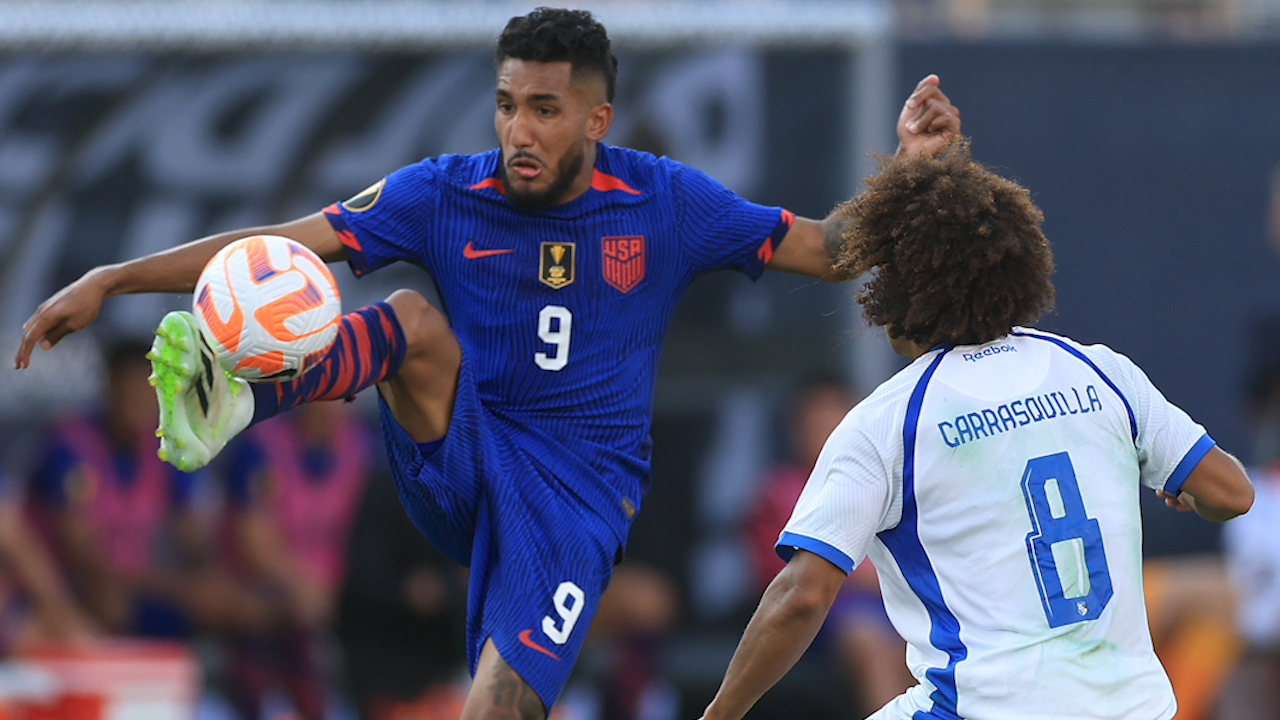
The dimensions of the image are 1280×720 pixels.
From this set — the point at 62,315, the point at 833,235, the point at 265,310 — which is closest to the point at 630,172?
the point at 833,235

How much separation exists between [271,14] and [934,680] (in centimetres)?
515

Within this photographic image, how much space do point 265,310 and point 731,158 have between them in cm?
430

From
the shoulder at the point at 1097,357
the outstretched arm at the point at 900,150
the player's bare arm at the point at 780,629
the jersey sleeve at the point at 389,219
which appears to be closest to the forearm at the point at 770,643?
the player's bare arm at the point at 780,629

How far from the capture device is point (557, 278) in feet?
14.0

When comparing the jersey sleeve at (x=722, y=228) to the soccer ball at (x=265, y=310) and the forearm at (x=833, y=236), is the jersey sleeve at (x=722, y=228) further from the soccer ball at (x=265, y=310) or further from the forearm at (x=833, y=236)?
the soccer ball at (x=265, y=310)

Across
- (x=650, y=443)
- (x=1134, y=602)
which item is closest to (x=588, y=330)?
(x=650, y=443)

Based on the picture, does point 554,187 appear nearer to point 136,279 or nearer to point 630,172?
point 630,172

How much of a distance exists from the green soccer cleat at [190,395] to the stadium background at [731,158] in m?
3.64

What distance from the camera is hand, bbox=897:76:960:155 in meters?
4.09

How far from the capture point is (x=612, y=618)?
764cm

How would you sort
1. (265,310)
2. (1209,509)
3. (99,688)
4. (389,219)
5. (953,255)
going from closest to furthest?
(953,255) → (1209,509) → (265,310) → (389,219) → (99,688)

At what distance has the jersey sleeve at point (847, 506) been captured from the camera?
10.4 feet

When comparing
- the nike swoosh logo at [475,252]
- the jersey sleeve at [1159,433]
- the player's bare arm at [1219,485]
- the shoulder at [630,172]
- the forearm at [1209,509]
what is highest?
the shoulder at [630,172]

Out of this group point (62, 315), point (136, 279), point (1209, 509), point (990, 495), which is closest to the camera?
point (990, 495)
